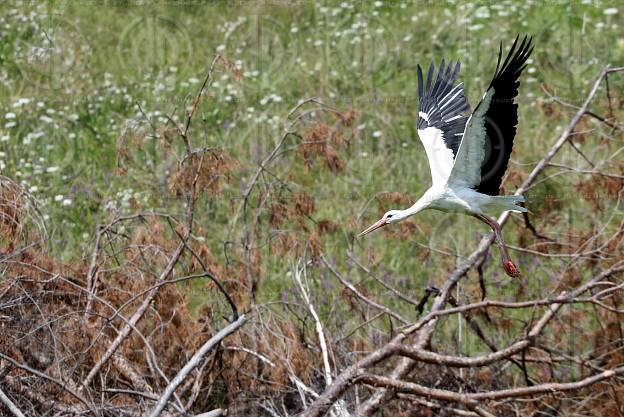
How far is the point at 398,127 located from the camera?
9352 millimetres

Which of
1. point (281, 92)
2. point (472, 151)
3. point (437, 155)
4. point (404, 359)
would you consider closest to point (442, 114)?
point (437, 155)

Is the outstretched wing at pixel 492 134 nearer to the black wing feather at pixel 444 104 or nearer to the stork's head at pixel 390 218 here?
the stork's head at pixel 390 218

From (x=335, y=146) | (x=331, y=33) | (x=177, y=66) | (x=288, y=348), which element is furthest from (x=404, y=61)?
(x=288, y=348)

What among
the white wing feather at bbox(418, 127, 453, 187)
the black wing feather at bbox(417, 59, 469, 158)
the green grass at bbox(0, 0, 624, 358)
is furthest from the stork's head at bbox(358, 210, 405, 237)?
the green grass at bbox(0, 0, 624, 358)

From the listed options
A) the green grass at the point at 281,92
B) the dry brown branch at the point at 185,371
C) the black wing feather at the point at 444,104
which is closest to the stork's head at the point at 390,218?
the black wing feather at the point at 444,104

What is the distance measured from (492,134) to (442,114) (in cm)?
136

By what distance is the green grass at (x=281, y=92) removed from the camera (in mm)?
7789

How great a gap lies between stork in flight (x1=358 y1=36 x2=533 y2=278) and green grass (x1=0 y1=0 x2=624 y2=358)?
889mm

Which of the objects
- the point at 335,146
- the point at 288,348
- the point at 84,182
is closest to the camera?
the point at 288,348

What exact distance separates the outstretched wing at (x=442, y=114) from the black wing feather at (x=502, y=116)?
0.64 m

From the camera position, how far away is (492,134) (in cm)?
542

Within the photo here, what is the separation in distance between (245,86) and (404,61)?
1.63 meters

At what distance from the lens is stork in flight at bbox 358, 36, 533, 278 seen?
5.21m

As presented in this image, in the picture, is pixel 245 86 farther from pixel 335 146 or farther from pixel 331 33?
pixel 335 146
